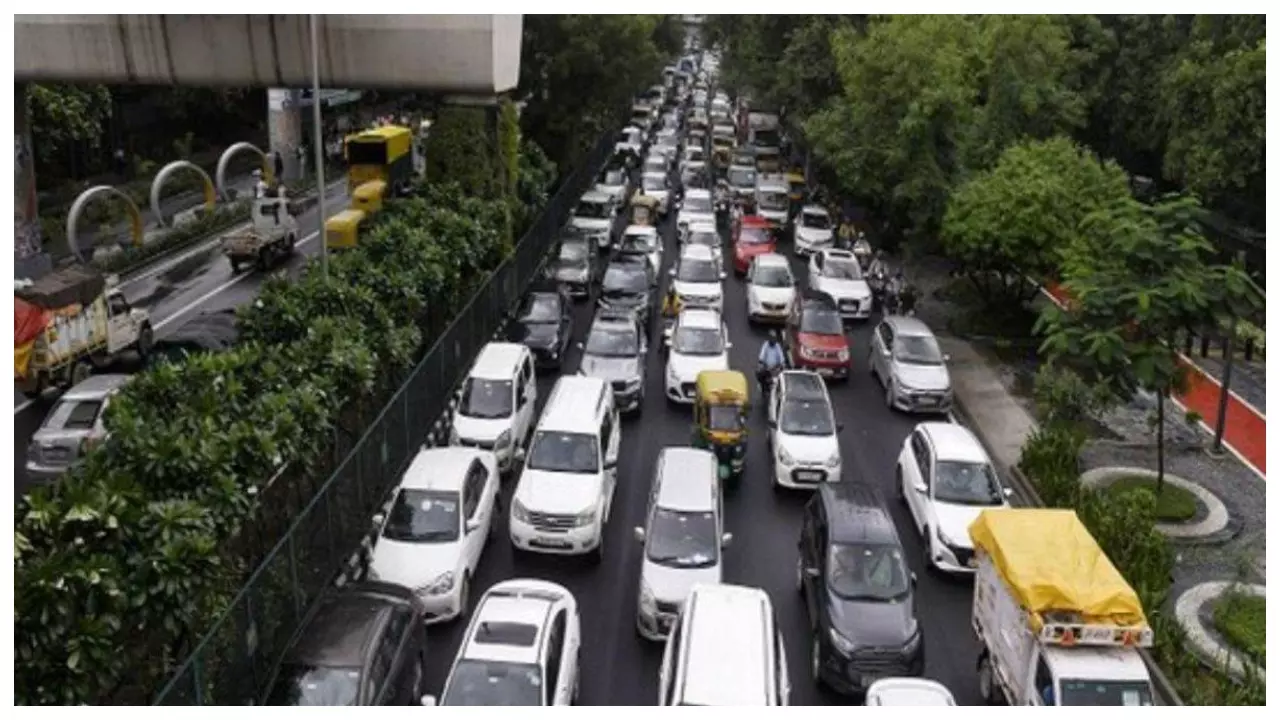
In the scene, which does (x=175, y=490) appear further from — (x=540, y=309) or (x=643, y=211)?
(x=643, y=211)

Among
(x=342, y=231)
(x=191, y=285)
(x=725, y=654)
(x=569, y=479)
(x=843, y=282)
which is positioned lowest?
(x=191, y=285)

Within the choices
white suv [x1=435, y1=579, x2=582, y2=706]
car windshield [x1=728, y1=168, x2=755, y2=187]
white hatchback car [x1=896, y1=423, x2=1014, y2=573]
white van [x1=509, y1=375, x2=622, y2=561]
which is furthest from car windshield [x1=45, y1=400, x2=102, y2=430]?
car windshield [x1=728, y1=168, x2=755, y2=187]

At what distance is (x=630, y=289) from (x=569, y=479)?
42.2 feet

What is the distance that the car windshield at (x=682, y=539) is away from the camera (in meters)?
15.8

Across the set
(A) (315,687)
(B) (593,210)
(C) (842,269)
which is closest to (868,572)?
(A) (315,687)

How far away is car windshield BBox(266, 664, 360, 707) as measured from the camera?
12398mm

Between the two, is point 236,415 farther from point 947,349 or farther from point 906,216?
point 906,216

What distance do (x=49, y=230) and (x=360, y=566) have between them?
94.0 ft

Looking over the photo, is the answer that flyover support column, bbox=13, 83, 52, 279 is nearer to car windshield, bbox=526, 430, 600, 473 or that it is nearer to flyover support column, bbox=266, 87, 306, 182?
car windshield, bbox=526, 430, 600, 473

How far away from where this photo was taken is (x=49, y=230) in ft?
131

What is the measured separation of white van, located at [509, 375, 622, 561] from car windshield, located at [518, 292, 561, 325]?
6647 millimetres

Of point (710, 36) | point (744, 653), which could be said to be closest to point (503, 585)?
point (744, 653)

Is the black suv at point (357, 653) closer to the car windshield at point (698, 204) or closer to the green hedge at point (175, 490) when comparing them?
the green hedge at point (175, 490)

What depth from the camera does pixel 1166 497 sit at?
2012 centimetres
